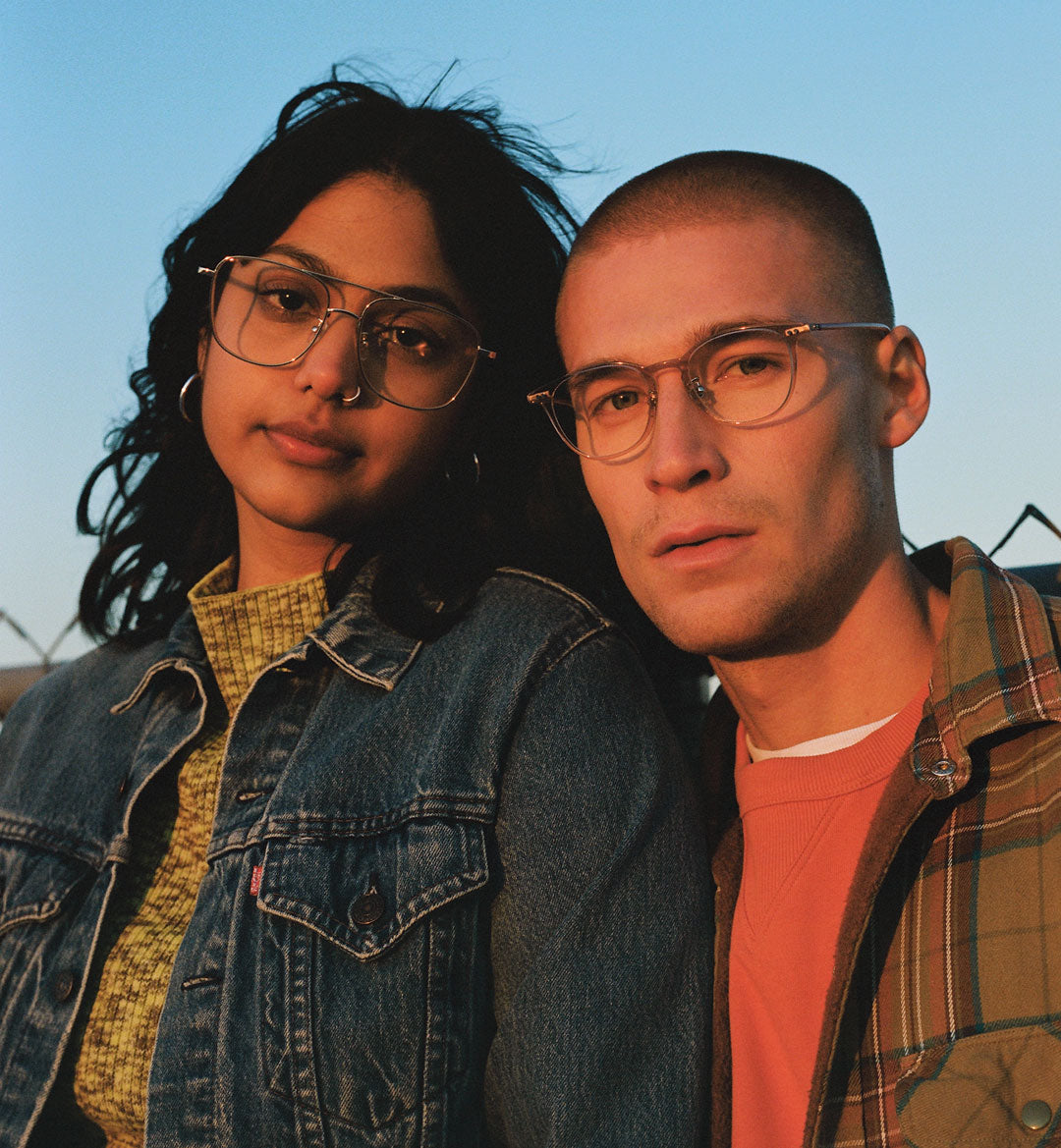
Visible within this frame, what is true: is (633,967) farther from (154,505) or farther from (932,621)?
(154,505)

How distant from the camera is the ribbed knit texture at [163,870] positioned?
2.01 meters

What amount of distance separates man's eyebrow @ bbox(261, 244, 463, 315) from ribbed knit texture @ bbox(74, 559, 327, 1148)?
0.56 m

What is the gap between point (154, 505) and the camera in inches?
110

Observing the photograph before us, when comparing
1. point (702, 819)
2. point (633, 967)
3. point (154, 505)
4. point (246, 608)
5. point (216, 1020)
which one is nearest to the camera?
point (633, 967)

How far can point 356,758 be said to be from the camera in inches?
78.4

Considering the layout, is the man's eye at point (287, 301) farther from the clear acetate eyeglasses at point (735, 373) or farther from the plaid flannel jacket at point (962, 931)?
the plaid flannel jacket at point (962, 931)

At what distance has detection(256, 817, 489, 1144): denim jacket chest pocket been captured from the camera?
5.79ft

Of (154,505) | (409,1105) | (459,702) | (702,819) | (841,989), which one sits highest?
(154,505)

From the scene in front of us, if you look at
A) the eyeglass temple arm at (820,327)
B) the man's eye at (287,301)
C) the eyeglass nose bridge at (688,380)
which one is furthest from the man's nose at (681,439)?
the man's eye at (287,301)

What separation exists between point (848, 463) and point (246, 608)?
1149mm

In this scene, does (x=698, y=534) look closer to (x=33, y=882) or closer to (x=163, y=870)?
(x=163, y=870)

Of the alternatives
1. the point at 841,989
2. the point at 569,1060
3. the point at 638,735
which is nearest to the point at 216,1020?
the point at 569,1060

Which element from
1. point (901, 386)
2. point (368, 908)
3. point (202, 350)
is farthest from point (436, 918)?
point (202, 350)

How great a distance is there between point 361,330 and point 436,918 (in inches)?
38.7
